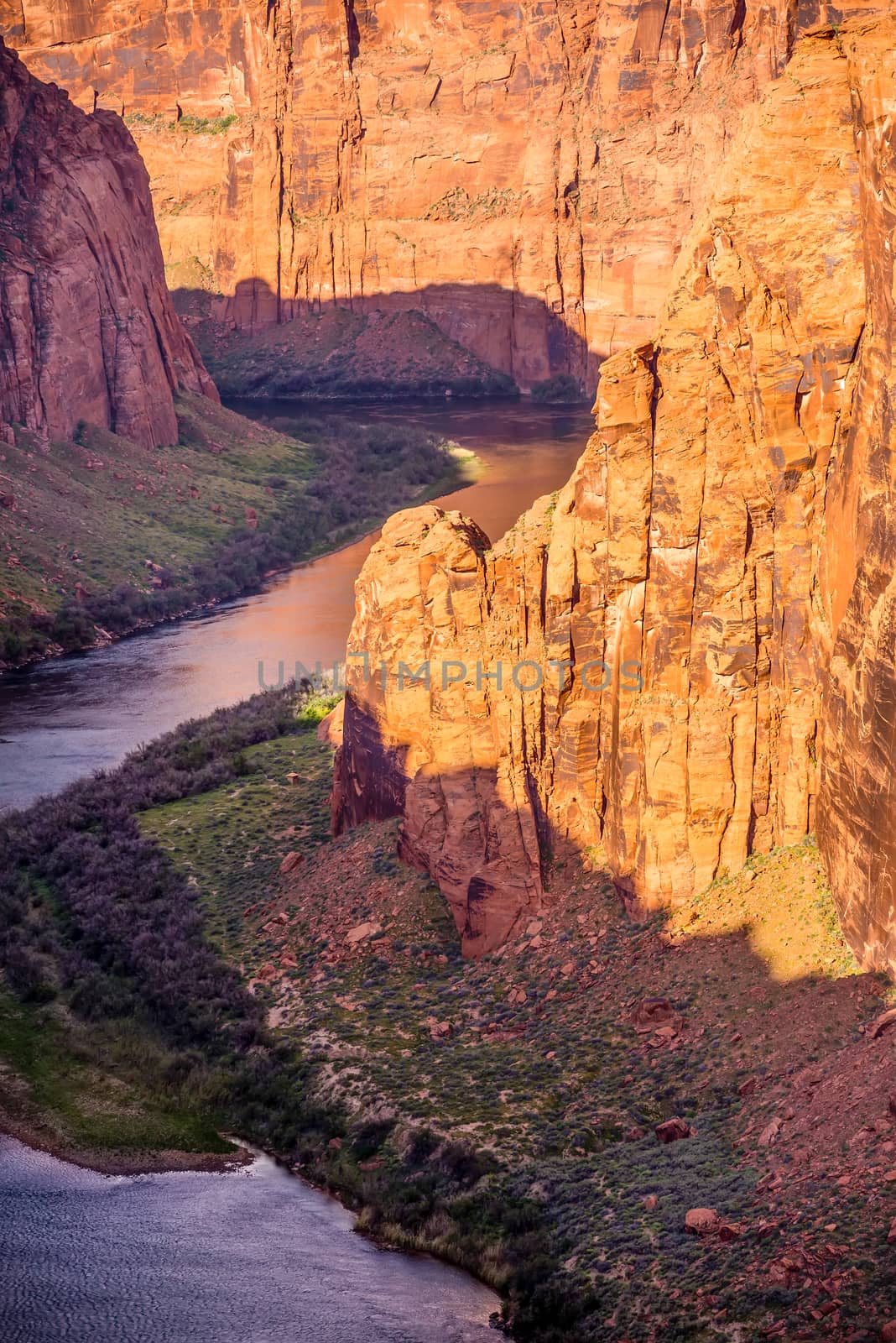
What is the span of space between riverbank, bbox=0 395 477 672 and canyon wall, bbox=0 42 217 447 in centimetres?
211

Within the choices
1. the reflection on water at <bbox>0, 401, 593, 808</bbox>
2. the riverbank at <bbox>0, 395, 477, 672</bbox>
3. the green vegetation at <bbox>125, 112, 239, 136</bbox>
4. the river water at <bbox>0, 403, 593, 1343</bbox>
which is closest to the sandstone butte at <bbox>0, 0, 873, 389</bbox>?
the green vegetation at <bbox>125, 112, 239, 136</bbox>

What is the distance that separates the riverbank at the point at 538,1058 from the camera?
19281 millimetres

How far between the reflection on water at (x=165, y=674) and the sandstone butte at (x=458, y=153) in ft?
156

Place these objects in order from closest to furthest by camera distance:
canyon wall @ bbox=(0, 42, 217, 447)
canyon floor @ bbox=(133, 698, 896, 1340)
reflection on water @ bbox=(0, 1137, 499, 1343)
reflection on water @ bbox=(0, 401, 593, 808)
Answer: canyon floor @ bbox=(133, 698, 896, 1340) < reflection on water @ bbox=(0, 1137, 499, 1343) < reflection on water @ bbox=(0, 401, 593, 808) < canyon wall @ bbox=(0, 42, 217, 447)

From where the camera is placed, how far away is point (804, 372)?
2292cm

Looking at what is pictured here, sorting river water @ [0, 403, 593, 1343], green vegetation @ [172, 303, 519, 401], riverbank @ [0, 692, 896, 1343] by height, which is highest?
green vegetation @ [172, 303, 519, 401]

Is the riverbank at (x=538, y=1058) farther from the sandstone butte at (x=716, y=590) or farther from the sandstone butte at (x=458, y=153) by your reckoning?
the sandstone butte at (x=458, y=153)

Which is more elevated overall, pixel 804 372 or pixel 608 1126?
pixel 804 372

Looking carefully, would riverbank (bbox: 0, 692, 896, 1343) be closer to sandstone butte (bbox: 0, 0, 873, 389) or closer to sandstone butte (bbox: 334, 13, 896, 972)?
sandstone butte (bbox: 334, 13, 896, 972)

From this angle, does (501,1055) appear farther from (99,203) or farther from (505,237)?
(505,237)

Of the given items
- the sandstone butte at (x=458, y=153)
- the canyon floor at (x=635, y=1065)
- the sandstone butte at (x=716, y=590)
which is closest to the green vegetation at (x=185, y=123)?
the sandstone butte at (x=458, y=153)

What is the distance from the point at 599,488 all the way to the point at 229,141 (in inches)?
4918

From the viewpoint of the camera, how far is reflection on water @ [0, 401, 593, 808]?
48094mm

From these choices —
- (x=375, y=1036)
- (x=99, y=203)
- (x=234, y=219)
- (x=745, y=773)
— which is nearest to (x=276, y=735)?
(x=375, y=1036)
